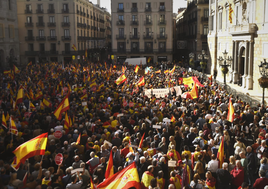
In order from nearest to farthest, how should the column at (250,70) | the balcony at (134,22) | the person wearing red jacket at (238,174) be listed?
the person wearing red jacket at (238,174), the column at (250,70), the balcony at (134,22)

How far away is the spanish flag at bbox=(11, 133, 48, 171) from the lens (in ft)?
26.7

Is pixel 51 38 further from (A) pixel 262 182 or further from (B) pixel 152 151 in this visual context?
(A) pixel 262 182

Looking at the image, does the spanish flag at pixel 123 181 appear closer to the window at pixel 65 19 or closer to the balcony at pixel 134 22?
the balcony at pixel 134 22

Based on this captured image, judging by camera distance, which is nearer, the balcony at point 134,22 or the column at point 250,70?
the column at point 250,70

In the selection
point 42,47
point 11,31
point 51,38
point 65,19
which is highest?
point 65,19

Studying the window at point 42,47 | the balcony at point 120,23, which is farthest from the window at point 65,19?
the balcony at point 120,23

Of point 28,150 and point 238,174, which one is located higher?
point 28,150

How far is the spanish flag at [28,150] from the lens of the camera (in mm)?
8148

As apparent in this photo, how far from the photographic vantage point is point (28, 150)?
330 inches

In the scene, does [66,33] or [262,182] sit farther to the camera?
[66,33]

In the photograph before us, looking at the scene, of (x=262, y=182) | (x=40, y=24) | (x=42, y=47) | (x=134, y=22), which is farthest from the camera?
(x=42, y=47)

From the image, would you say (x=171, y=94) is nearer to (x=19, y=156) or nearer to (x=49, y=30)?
(x=19, y=156)

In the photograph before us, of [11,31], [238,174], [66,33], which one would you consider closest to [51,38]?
[66,33]

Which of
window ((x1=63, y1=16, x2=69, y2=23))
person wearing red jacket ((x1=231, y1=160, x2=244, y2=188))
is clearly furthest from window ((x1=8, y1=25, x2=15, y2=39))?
person wearing red jacket ((x1=231, y1=160, x2=244, y2=188))
